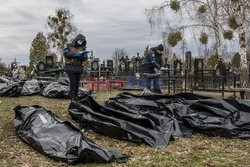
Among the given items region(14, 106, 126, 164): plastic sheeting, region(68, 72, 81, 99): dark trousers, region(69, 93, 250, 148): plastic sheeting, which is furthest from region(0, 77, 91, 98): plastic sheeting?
region(14, 106, 126, 164): plastic sheeting

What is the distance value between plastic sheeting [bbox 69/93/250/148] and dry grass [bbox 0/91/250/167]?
0.58ft

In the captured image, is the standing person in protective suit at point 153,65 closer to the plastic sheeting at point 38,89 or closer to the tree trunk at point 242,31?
the plastic sheeting at point 38,89

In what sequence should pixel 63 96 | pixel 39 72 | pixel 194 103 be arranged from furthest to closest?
1. pixel 39 72
2. pixel 63 96
3. pixel 194 103

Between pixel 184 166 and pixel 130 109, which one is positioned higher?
pixel 130 109

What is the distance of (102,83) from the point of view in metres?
17.9

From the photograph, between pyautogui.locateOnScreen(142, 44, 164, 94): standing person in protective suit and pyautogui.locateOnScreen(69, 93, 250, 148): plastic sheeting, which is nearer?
pyautogui.locateOnScreen(69, 93, 250, 148): plastic sheeting

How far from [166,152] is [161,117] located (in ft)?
4.65

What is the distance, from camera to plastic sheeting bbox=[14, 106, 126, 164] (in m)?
5.79

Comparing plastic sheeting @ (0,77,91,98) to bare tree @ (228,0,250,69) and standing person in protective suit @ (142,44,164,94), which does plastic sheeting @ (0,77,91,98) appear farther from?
bare tree @ (228,0,250,69)

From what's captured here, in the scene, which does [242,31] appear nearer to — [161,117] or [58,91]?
[58,91]

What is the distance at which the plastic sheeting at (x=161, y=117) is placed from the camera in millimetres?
7224

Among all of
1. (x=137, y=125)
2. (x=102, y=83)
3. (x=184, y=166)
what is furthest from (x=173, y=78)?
(x=184, y=166)

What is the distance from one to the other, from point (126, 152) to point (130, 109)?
184 cm

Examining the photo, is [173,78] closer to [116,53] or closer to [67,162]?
[67,162]
